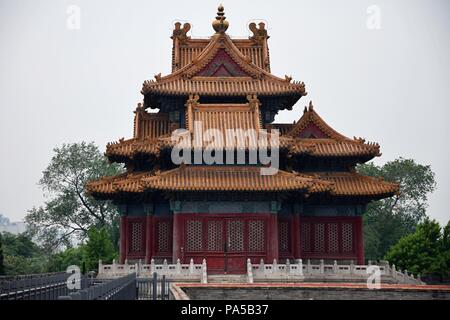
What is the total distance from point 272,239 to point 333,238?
5.26 m

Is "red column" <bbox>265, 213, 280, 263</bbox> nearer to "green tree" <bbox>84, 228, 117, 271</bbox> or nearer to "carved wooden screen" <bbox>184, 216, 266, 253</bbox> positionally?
"carved wooden screen" <bbox>184, 216, 266, 253</bbox>

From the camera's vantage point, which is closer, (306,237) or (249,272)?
(249,272)

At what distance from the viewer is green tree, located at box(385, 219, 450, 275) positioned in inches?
Answer: 2381

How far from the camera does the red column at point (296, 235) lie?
44.6 metres

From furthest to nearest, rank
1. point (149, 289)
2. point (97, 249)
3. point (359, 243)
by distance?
point (97, 249)
point (359, 243)
point (149, 289)

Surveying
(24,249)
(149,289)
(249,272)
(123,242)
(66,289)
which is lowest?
(149,289)

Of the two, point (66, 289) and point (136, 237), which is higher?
point (136, 237)

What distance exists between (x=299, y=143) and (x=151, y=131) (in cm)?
959

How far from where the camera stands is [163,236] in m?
45.1

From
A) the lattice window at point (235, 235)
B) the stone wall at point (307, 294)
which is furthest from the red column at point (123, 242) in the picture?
the stone wall at point (307, 294)

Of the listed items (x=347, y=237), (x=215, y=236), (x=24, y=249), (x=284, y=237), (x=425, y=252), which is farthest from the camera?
(x=24, y=249)

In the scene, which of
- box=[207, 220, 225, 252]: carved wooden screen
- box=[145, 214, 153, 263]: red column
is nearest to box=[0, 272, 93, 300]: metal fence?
box=[207, 220, 225, 252]: carved wooden screen

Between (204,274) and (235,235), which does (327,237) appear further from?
(204,274)
